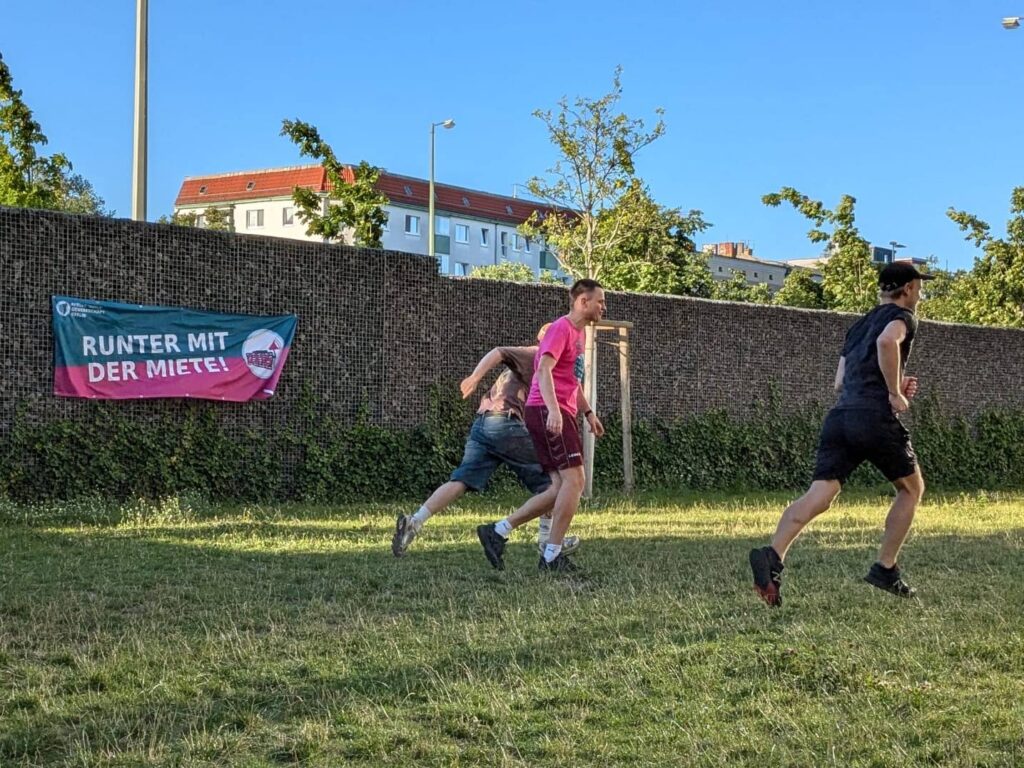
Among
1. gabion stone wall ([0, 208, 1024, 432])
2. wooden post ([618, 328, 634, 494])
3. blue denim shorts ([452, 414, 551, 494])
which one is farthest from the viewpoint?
wooden post ([618, 328, 634, 494])

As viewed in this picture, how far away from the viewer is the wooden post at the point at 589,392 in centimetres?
1495

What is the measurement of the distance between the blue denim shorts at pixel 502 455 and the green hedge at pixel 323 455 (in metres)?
4.92

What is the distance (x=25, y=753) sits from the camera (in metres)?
4.08

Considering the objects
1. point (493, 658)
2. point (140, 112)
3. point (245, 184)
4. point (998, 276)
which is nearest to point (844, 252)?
point (998, 276)

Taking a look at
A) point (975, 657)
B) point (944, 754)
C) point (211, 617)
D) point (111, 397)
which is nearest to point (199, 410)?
point (111, 397)

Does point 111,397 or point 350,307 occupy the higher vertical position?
point 350,307

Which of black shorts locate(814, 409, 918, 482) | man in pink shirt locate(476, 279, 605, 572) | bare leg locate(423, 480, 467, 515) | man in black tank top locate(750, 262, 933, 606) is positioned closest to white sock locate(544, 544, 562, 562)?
man in pink shirt locate(476, 279, 605, 572)

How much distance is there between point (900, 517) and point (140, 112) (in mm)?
Result: 10745

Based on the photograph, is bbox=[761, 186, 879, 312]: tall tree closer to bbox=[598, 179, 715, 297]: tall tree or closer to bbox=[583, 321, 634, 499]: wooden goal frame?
bbox=[598, 179, 715, 297]: tall tree

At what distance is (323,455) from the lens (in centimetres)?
1438

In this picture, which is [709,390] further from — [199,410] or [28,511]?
[28,511]

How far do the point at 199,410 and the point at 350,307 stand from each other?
2.21 metres

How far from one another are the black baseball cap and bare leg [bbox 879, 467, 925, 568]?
1119 mm

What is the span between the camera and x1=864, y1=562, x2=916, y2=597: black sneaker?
7445 millimetres
